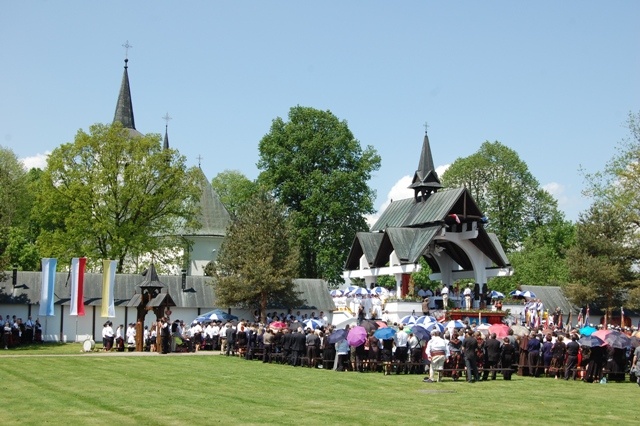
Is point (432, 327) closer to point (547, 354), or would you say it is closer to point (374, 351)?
point (374, 351)

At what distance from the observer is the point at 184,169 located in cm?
5378

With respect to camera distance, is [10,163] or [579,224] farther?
[10,163]

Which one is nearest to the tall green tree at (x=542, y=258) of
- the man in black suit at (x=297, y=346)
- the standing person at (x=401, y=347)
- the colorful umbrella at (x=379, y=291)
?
the colorful umbrella at (x=379, y=291)

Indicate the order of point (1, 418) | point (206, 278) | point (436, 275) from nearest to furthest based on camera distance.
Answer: point (1, 418)
point (206, 278)
point (436, 275)

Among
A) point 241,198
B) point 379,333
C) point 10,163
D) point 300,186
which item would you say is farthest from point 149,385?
point 10,163

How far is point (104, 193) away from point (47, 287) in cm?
1150

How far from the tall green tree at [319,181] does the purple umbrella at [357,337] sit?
103ft

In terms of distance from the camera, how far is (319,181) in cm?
6009

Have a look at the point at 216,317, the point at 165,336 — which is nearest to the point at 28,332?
the point at 216,317

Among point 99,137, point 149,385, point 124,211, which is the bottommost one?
point 149,385

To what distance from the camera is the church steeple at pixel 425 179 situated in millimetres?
53906

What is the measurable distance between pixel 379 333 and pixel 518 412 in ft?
34.5

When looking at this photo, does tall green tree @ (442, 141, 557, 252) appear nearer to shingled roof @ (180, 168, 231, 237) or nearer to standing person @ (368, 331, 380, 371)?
shingled roof @ (180, 168, 231, 237)

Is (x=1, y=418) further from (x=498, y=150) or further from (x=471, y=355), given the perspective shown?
(x=498, y=150)
